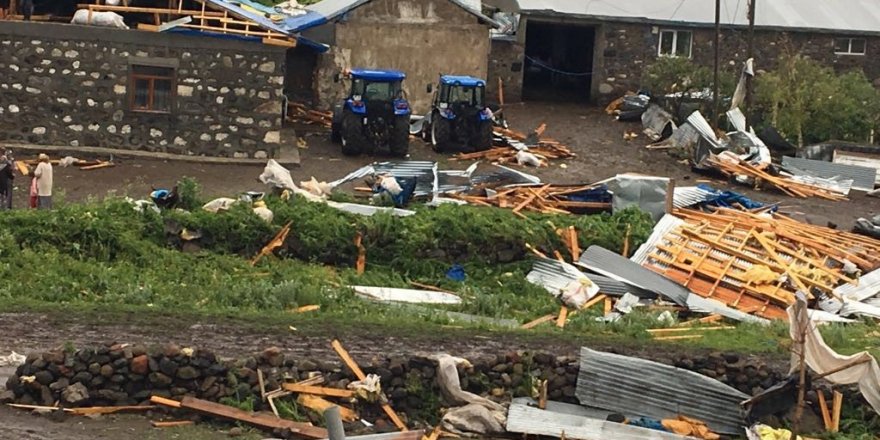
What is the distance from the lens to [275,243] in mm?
22656

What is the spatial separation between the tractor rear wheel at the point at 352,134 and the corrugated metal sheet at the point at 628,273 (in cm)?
926

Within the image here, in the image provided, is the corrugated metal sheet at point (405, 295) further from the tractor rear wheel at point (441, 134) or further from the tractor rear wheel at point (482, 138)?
the tractor rear wheel at point (482, 138)

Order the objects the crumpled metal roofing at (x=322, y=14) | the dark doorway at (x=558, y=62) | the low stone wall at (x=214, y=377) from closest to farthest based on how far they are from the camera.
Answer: the low stone wall at (x=214, y=377), the crumpled metal roofing at (x=322, y=14), the dark doorway at (x=558, y=62)

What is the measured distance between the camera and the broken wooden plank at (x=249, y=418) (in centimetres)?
1406

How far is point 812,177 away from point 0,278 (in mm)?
18940

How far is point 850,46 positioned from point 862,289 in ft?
71.5

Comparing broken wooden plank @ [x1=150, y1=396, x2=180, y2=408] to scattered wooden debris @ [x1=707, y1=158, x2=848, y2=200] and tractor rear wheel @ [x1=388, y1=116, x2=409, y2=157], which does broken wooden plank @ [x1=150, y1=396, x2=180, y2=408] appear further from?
scattered wooden debris @ [x1=707, y1=158, x2=848, y2=200]

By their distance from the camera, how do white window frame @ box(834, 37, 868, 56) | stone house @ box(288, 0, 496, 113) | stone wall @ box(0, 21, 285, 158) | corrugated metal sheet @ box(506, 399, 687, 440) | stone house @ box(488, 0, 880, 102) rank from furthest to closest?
1. white window frame @ box(834, 37, 868, 56)
2. stone house @ box(488, 0, 880, 102)
3. stone house @ box(288, 0, 496, 113)
4. stone wall @ box(0, 21, 285, 158)
5. corrugated metal sheet @ box(506, 399, 687, 440)

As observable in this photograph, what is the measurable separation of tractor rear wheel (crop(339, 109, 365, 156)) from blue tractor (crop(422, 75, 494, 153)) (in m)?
2.06

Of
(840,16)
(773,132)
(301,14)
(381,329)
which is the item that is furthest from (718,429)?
(840,16)

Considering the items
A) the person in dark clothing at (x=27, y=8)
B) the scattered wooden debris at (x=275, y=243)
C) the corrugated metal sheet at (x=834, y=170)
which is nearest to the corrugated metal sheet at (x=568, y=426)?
the scattered wooden debris at (x=275, y=243)

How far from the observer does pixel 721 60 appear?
4172 centimetres

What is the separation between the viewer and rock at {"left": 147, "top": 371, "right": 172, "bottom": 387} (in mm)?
14562

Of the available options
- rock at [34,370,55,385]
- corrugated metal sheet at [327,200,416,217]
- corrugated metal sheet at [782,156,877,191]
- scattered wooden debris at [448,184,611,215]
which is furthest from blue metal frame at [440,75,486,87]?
rock at [34,370,55,385]
